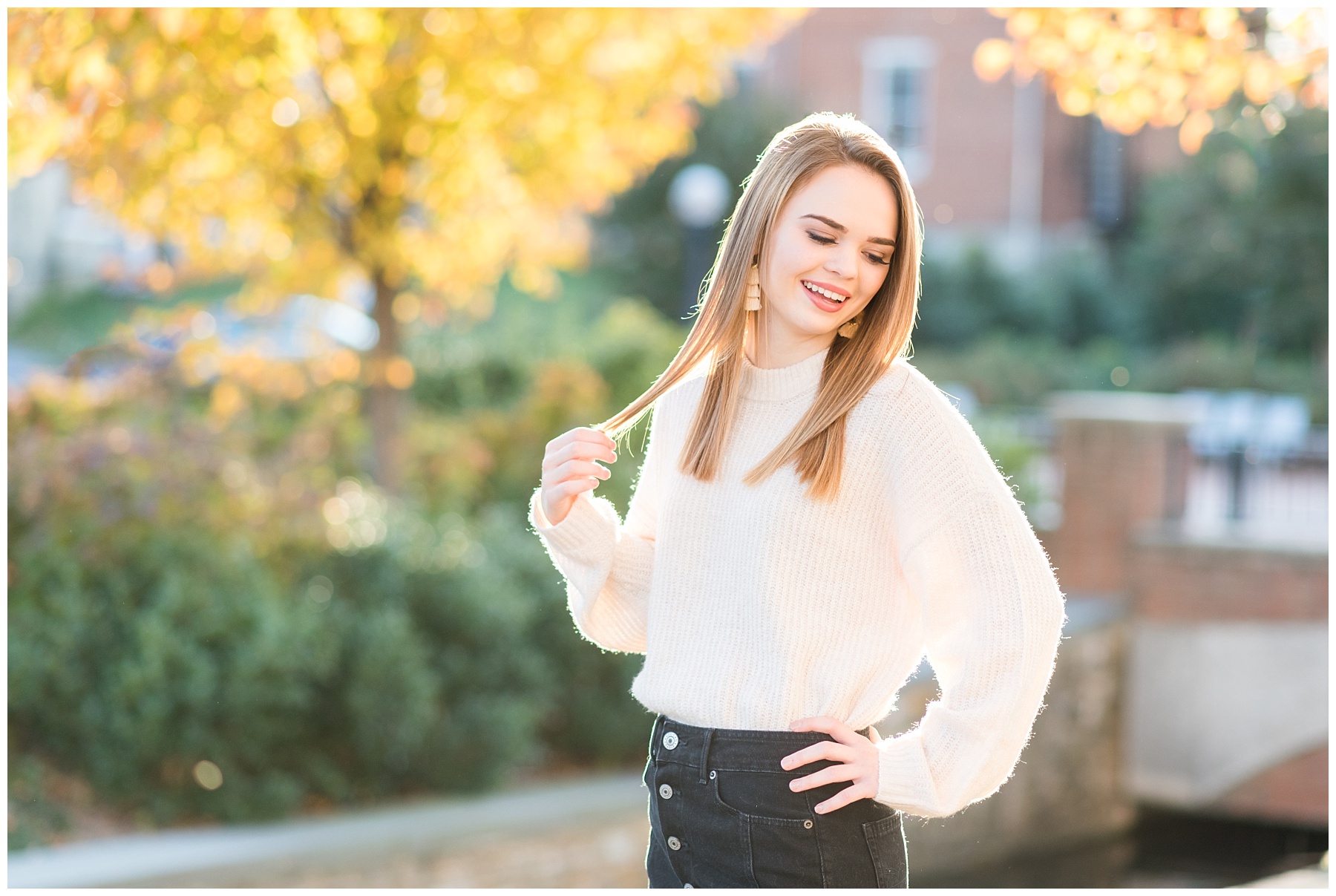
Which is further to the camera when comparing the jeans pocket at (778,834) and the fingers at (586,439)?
the fingers at (586,439)

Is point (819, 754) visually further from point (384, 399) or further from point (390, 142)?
point (384, 399)

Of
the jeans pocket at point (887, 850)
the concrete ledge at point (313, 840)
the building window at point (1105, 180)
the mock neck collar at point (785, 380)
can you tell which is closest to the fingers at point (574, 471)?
the mock neck collar at point (785, 380)

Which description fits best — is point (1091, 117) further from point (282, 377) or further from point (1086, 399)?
point (282, 377)

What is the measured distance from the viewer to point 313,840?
4.41m

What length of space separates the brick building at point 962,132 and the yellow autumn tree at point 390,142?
13.2 metres

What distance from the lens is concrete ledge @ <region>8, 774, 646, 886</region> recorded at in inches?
157

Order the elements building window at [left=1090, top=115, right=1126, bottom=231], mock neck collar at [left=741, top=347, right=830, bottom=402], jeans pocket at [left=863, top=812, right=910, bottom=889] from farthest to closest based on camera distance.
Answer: building window at [left=1090, top=115, right=1126, bottom=231] < mock neck collar at [left=741, top=347, right=830, bottom=402] < jeans pocket at [left=863, top=812, right=910, bottom=889]

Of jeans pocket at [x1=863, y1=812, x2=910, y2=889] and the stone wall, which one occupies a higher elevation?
jeans pocket at [x1=863, y1=812, x2=910, y2=889]

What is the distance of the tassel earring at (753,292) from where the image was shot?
74.3 inches

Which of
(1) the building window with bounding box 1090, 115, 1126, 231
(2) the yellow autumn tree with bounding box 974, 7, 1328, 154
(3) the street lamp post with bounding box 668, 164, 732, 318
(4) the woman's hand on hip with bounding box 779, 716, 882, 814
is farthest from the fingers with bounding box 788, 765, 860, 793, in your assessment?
(1) the building window with bounding box 1090, 115, 1126, 231

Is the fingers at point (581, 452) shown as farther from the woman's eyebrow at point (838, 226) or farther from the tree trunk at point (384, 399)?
the tree trunk at point (384, 399)

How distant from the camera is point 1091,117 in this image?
1948 centimetres

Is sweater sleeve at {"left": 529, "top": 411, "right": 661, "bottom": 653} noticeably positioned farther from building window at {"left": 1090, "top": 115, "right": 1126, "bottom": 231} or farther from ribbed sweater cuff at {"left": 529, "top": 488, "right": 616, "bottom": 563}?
building window at {"left": 1090, "top": 115, "right": 1126, "bottom": 231}

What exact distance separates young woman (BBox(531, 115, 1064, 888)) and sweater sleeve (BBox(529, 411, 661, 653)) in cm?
2
